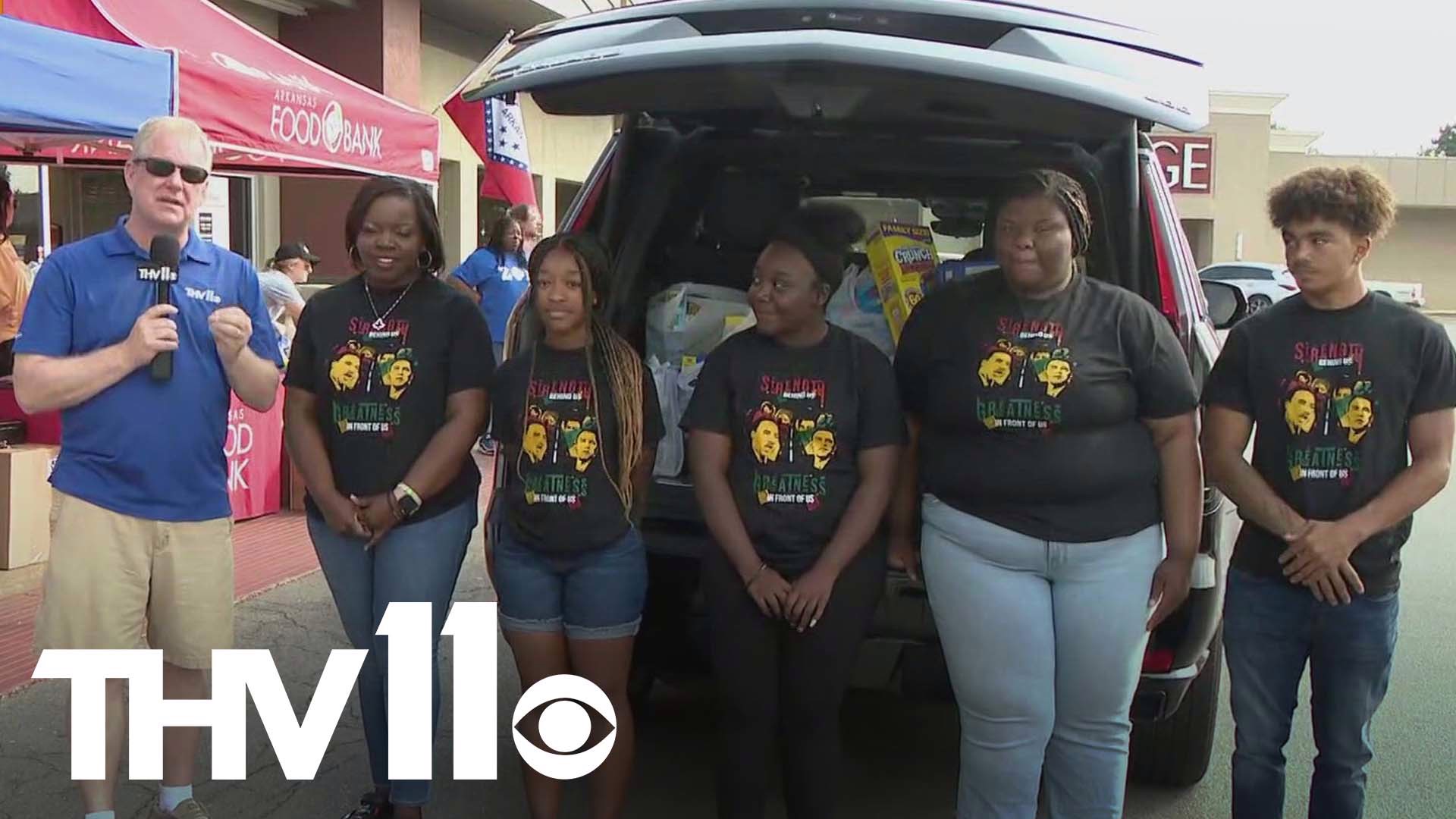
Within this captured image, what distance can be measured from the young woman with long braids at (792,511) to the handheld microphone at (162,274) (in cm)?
125

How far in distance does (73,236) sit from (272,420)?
23.0 ft

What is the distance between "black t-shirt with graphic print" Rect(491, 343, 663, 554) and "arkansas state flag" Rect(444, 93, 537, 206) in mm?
5422

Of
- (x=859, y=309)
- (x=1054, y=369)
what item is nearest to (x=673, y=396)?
(x=859, y=309)

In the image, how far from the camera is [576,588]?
3.21 meters

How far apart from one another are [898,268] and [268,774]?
97.7 inches

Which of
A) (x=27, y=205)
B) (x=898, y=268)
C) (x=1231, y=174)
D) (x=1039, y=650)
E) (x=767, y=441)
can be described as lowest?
(x=1039, y=650)

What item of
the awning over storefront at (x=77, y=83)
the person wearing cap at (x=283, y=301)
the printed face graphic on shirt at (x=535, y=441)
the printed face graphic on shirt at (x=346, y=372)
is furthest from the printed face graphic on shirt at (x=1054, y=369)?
the person wearing cap at (x=283, y=301)

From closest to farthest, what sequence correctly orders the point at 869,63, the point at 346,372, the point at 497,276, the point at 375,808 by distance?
the point at 869,63 < the point at 346,372 < the point at 375,808 < the point at 497,276

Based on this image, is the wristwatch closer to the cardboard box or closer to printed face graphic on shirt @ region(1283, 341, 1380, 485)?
printed face graphic on shirt @ region(1283, 341, 1380, 485)

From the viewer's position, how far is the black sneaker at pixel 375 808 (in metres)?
3.58

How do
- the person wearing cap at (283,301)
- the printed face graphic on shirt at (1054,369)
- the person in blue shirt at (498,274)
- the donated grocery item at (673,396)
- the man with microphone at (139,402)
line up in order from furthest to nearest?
the person in blue shirt at (498,274)
the person wearing cap at (283,301)
the donated grocery item at (673,396)
the man with microphone at (139,402)
the printed face graphic on shirt at (1054,369)

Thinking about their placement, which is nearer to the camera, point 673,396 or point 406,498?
point 406,498

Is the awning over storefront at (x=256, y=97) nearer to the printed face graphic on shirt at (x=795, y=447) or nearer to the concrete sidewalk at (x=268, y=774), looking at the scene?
the concrete sidewalk at (x=268, y=774)

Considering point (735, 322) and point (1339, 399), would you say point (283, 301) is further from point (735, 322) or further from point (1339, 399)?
point (1339, 399)
